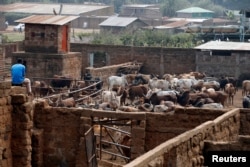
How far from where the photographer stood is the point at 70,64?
44.3 m

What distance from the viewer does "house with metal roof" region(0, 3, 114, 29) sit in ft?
323

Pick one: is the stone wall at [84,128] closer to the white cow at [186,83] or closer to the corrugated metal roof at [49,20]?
the corrugated metal roof at [49,20]

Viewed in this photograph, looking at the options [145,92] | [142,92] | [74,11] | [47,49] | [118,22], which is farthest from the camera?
[74,11]

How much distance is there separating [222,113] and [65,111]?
3.03 metres

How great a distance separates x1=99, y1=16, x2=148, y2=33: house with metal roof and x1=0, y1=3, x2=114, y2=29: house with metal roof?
6.83 m

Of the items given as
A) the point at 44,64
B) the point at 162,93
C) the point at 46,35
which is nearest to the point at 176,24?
the point at 46,35

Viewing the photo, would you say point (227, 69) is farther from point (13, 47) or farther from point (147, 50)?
point (13, 47)

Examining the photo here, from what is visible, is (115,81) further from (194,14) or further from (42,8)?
(194,14)

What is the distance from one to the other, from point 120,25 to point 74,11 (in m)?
15.4

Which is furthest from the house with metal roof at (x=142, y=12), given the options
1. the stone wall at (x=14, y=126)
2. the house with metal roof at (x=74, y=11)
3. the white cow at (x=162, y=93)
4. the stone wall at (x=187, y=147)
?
the stone wall at (x=187, y=147)

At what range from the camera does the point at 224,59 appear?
1927 inches

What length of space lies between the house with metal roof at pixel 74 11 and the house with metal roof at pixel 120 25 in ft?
22.4

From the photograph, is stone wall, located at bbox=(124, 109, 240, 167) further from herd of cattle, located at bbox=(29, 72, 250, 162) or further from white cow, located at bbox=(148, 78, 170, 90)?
white cow, located at bbox=(148, 78, 170, 90)

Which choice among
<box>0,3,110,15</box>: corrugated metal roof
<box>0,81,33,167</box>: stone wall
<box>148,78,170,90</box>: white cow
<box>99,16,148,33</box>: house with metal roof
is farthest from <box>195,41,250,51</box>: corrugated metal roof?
<box>0,3,110,15</box>: corrugated metal roof
